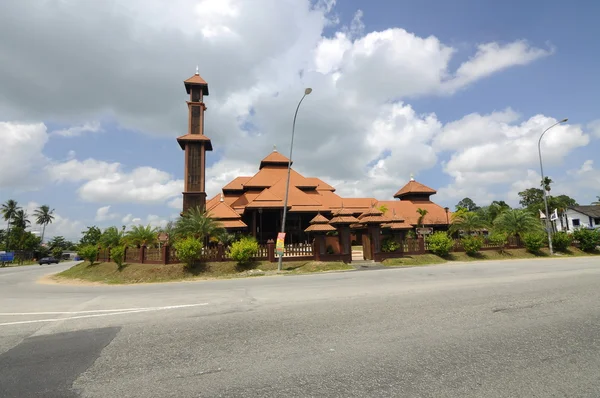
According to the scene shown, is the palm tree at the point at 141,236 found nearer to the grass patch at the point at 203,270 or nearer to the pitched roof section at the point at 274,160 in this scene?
the grass patch at the point at 203,270

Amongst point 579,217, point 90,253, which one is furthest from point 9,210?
point 579,217

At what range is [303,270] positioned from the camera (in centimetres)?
1769

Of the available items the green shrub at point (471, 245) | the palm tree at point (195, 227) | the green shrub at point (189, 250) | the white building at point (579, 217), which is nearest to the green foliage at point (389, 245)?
the green shrub at point (471, 245)

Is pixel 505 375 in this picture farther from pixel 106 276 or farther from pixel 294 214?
pixel 294 214

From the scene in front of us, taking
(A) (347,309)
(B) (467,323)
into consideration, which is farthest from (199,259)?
(B) (467,323)

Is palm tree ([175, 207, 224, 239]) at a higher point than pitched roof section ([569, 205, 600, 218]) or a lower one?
lower

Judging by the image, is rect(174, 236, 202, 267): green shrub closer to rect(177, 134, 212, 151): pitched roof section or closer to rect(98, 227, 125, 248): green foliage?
rect(98, 227, 125, 248): green foliage

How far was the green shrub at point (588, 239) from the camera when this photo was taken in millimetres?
26469

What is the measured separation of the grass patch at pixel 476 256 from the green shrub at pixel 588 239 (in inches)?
20.2

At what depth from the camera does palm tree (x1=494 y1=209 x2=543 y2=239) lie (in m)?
26.1

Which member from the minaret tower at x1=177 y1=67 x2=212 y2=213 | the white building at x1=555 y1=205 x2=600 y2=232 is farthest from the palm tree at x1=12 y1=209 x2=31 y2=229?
the white building at x1=555 y1=205 x2=600 y2=232

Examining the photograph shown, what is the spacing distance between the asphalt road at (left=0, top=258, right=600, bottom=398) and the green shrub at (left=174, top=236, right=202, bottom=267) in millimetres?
9627

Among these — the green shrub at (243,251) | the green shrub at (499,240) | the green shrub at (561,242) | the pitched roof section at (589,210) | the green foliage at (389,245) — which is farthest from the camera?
the pitched roof section at (589,210)

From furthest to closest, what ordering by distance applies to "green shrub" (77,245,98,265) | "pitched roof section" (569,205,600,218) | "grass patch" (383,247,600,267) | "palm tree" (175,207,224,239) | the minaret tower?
1. "pitched roof section" (569,205,600,218)
2. the minaret tower
3. "green shrub" (77,245,98,265)
4. "grass patch" (383,247,600,267)
5. "palm tree" (175,207,224,239)
